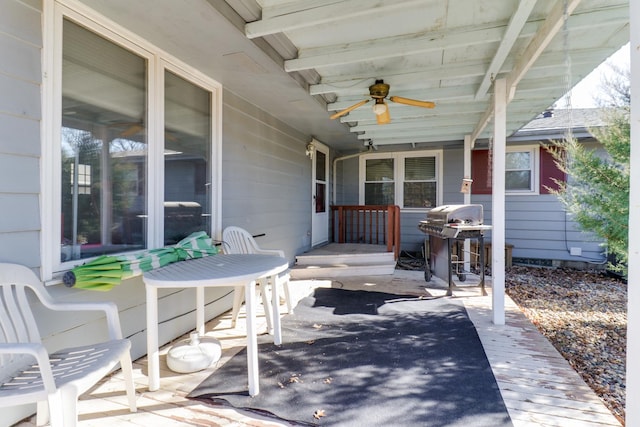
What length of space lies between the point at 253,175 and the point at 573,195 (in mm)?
5063

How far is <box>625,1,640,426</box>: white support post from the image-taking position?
116 cm

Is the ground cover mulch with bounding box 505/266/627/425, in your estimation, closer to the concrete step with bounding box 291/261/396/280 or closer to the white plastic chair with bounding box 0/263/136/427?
the concrete step with bounding box 291/261/396/280

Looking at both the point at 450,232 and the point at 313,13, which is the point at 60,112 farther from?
the point at 450,232

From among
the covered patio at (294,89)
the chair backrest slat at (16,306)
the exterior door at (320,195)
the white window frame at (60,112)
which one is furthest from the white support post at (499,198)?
the exterior door at (320,195)

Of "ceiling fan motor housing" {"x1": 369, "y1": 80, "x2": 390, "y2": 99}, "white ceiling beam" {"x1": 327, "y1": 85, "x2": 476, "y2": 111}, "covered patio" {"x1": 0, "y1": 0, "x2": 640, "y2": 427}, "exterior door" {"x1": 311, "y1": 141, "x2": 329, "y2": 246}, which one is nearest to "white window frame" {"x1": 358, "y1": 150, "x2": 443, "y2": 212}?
"exterior door" {"x1": 311, "y1": 141, "x2": 329, "y2": 246}

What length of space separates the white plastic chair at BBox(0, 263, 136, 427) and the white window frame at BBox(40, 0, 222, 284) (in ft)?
0.78

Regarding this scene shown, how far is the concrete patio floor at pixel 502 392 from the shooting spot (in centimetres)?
171

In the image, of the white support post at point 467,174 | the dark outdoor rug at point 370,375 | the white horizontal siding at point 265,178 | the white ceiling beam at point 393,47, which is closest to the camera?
the dark outdoor rug at point 370,375

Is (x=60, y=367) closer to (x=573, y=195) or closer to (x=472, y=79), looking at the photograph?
(x=472, y=79)

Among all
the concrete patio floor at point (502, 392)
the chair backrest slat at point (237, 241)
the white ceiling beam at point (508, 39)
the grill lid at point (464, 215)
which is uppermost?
the white ceiling beam at point (508, 39)

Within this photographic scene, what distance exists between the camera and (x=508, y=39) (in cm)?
239

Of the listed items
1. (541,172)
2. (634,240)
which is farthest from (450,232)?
(541,172)

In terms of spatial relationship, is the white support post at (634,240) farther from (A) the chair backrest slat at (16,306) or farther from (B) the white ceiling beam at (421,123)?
(B) the white ceiling beam at (421,123)

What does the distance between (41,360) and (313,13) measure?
7.54ft
